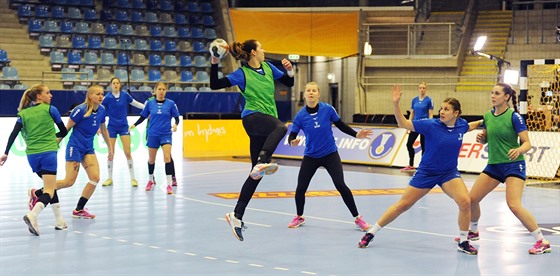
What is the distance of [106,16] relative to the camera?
97.4 feet

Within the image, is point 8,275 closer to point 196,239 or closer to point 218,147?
point 196,239

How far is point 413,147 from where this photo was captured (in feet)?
66.8

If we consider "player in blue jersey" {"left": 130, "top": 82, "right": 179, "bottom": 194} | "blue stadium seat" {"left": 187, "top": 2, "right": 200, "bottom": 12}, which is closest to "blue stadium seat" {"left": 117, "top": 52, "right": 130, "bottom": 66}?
"blue stadium seat" {"left": 187, "top": 2, "right": 200, "bottom": 12}

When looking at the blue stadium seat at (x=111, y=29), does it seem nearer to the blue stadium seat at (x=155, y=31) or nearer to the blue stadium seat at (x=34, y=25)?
the blue stadium seat at (x=155, y=31)

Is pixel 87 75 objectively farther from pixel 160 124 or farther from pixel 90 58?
pixel 160 124

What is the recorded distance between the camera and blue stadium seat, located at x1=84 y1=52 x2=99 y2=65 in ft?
91.6

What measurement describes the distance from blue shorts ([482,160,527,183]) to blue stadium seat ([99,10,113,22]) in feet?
74.7

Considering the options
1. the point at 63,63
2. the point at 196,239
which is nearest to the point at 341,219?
the point at 196,239

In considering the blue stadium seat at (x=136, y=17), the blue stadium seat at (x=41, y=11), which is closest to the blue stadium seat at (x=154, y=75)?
the blue stadium seat at (x=136, y=17)

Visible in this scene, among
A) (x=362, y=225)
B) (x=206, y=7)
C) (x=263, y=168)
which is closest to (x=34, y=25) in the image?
(x=206, y=7)

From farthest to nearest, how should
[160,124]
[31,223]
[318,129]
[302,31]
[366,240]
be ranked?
1. [302,31]
2. [160,124]
3. [318,129]
4. [31,223]
5. [366,240]

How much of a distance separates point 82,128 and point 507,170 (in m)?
5.89

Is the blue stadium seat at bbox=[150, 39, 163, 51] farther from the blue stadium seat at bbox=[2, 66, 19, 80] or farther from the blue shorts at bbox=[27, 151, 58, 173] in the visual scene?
the blue shorts at bbox=[27, 151, 58, 173]

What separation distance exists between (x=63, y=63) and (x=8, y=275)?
2073cm
